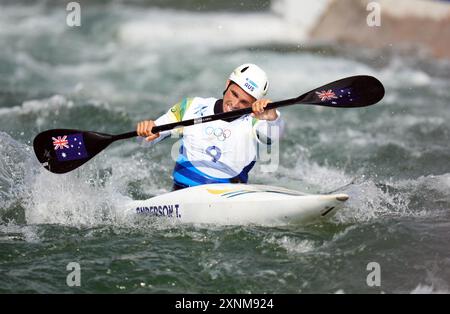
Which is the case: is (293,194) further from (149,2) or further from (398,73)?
(149,2)

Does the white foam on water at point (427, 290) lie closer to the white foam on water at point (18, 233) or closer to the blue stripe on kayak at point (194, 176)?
the blue stripe on kayak at point (194, 176)

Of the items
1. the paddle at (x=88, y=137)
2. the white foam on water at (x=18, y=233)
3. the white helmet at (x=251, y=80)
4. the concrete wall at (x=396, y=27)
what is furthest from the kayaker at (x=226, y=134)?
the concrete wall at (x=396, y=27)

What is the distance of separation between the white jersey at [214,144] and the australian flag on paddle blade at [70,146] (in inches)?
31.4

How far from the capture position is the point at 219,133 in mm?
7430

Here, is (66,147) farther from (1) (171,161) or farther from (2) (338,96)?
(2) (338,96)

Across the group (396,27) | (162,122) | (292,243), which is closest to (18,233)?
(162,122)

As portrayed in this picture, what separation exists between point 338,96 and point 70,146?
2546 millimetres

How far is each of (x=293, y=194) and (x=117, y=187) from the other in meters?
2.16

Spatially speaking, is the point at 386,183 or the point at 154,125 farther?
the point at 386,183

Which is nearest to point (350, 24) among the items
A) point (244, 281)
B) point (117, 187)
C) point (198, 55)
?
point (198, 55)

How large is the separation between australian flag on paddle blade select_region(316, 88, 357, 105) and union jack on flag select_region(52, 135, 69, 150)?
2.39 m

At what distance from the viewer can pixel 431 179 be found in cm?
873

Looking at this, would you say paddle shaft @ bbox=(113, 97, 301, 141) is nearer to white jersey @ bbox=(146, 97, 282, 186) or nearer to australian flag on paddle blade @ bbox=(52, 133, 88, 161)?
white jersey @ bbox=(146, 97, 282, 186)

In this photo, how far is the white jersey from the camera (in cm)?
739
